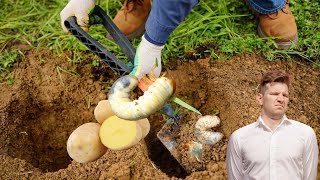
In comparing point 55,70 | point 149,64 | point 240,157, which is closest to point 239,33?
point 149,64

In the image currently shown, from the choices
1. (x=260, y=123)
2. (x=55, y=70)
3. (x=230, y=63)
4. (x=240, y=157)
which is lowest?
(x=55, y=70)

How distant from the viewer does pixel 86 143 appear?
7.33 ft

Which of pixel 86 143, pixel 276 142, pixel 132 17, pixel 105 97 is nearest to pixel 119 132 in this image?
pixel 86 143

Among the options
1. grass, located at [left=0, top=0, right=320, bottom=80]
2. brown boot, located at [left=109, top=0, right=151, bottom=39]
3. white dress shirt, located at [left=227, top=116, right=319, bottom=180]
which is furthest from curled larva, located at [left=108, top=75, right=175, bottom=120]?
brown boot, located at [left=109, top=0, right=151, bottom=39]

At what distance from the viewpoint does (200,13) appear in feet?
9.98

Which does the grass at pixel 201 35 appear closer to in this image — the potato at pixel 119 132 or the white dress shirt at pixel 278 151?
the potato at pixel 119 132

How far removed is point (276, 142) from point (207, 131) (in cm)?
86

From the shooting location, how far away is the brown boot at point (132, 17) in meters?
2.98

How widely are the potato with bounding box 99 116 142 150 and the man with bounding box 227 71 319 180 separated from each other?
668 millimetres

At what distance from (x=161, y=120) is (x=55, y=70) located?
0.66 meters

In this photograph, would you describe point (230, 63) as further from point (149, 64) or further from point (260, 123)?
point (260, 123)

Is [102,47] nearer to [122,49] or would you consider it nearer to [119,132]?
[122,49]

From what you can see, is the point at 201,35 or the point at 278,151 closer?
the point at 278,151

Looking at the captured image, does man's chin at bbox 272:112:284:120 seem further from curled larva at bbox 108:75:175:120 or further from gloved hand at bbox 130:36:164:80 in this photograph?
gloved hand at bbox 130:36:164:80
